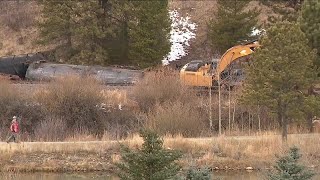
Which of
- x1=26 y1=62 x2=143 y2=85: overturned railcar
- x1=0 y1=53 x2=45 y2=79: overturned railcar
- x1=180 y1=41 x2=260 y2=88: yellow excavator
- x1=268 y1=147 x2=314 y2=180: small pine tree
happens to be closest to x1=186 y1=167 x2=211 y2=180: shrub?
x1=268 y1=147 x2=314 y2=180: small pine tree

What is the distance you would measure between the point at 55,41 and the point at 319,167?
1043 inches

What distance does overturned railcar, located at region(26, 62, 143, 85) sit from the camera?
39625mm

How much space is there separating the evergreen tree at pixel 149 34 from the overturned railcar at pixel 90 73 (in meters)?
3.97

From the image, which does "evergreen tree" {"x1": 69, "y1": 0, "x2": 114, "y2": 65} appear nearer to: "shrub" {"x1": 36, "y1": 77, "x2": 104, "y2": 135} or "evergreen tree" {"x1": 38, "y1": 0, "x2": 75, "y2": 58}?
"evergreen tree" {"x1": 38, "y1": 0, "x2": 75, "y2": 58}

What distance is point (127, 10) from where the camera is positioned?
45.0m

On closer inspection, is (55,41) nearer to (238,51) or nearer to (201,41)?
(201,41)

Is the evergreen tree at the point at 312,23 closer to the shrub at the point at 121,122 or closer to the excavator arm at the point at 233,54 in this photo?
the excavator arm at the point at 233,54

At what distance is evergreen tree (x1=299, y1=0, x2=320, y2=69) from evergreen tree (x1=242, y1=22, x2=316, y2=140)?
1.73m

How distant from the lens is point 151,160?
1025cm

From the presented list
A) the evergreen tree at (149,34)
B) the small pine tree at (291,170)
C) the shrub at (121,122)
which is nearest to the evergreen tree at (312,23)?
the shrub at (121,122)

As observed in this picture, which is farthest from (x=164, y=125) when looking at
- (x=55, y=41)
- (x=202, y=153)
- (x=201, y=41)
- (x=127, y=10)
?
(x=201, y=41)

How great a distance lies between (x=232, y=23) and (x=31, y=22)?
21.7 m

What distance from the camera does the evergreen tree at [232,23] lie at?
44.4 metres

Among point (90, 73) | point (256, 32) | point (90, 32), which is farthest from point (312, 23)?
point (90, 32)
